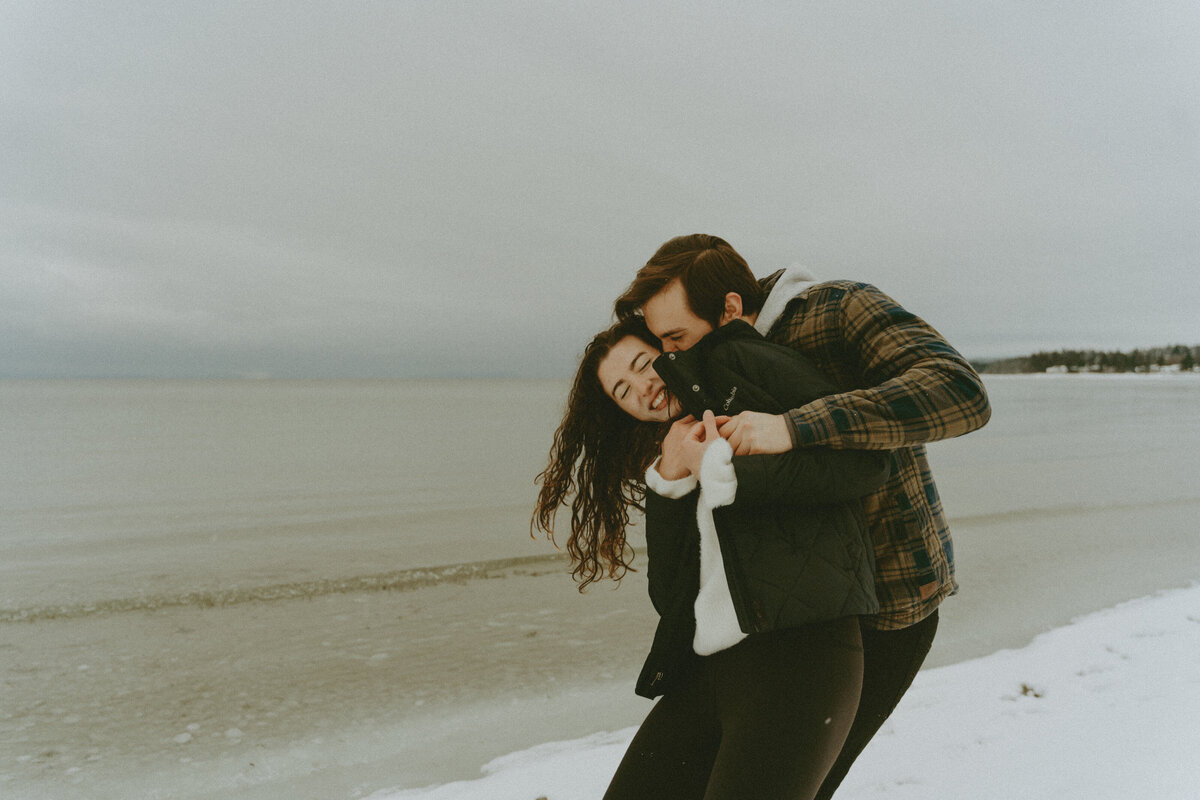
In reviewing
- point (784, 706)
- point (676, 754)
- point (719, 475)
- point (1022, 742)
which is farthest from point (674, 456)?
point (1022, 742)

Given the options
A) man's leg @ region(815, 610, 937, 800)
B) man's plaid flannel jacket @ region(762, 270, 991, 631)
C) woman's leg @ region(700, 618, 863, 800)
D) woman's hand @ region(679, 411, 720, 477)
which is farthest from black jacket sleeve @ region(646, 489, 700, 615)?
man's leg @ region(815, 610, 937, 800)

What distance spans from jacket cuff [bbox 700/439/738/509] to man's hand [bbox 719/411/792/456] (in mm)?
29

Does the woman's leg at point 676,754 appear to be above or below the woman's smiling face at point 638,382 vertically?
below

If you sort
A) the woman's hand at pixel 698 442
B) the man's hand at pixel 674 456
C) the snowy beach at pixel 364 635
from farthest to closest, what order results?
the snowy beach at pixel 364 635, the man's hand at pixel 674 456, the woman's hand at pixel 698 442

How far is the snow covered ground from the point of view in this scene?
10.1 ft

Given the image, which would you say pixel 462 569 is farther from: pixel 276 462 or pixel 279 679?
pixel 276 462

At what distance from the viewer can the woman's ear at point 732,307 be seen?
2.00 meters

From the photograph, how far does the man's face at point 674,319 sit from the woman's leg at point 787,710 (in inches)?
35.6

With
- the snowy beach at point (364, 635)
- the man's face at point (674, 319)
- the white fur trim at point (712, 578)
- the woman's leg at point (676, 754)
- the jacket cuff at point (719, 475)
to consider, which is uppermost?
the man's face at point (674, 319)

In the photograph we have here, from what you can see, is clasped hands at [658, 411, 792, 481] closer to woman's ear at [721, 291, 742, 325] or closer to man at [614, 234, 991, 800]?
man at [614, 234, 991, 800]

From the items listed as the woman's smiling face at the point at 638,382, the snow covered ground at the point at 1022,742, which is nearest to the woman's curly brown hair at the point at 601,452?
the woman's smiling face at the point at 638,382

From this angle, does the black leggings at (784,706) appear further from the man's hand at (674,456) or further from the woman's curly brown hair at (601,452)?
the woman's curly brown hair at (601,452)

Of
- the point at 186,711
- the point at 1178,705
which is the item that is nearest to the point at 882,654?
the point at 1178,705

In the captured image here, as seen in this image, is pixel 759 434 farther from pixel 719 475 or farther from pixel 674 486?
pixel 674 486
